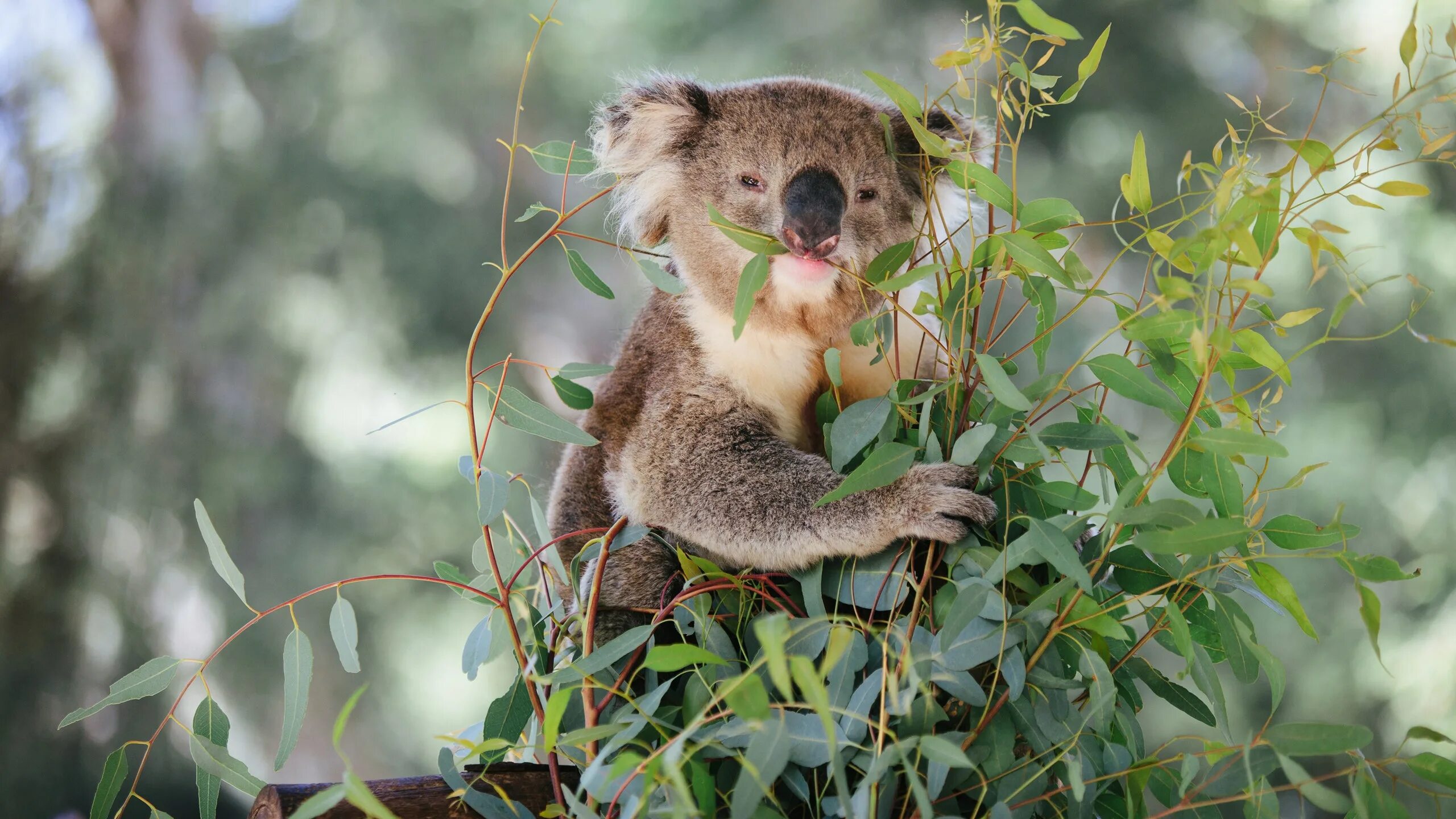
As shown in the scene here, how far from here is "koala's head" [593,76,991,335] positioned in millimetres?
1608

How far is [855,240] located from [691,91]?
42 cm

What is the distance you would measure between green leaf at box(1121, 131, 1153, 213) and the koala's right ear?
0.85 m

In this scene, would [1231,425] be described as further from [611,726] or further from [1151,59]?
[1151,59]

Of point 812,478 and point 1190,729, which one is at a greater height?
point 812,478

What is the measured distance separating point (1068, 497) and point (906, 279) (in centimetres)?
31

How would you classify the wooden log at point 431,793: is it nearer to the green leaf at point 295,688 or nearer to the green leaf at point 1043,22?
the green leaf at point 295,688

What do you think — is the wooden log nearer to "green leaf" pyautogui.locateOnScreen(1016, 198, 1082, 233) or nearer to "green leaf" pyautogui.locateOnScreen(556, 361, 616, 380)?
"green leaf" pyautogui.locateOnScreen(556, 361, 616, 380)

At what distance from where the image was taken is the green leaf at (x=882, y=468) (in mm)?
1152

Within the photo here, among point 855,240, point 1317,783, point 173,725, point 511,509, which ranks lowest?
point 173,725

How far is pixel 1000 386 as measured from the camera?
1.08 metres

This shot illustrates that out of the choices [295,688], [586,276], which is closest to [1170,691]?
[586,276]

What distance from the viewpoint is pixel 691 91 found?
182 cm

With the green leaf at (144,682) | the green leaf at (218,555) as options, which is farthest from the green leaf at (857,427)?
the green leaf at (144,682)

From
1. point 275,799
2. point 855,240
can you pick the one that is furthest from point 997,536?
point 275,799
